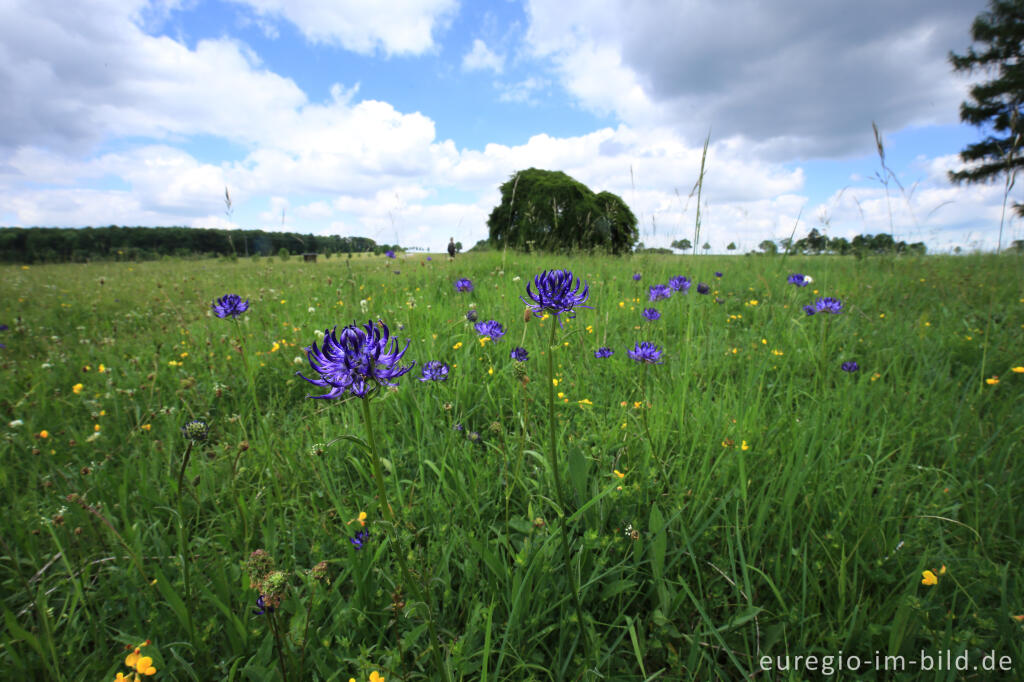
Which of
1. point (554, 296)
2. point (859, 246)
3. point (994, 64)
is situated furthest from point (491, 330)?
point (994, 64)

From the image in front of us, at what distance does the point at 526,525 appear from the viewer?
4.49 ft

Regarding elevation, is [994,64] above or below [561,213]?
above

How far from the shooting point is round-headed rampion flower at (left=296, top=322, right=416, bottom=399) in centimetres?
92

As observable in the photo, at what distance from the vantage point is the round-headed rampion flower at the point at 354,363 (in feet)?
3.01

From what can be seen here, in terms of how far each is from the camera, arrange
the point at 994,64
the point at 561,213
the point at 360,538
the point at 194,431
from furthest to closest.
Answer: the point at 994,64, the point at 561,213, the point at 360,538, the point at 194,431

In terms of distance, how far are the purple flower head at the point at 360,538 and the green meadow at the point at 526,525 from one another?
→ 1 centimetres

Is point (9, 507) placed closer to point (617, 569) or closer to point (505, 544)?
point (505, 544)

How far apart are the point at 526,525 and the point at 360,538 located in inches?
24.9

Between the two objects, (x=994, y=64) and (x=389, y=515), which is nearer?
(x=389, y=515)

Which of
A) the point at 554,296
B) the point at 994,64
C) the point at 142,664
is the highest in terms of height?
the point at 994,64

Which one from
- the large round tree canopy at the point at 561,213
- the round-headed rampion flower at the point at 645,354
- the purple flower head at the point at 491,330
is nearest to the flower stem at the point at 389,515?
the round-headed rampion flower at the point at 645,354

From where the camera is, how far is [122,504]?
158 cm

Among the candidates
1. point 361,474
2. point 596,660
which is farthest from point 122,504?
point 596,660

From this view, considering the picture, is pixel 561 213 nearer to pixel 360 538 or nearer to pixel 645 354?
pixel 645 354
